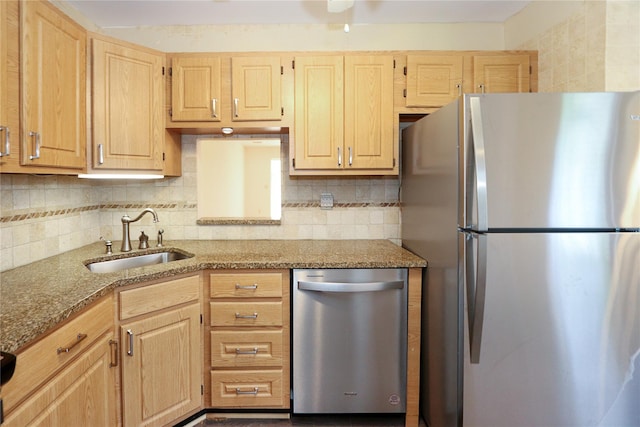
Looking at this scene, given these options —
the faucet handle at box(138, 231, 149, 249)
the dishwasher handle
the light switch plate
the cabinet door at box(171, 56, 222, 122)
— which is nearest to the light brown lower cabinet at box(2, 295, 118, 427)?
the faucet handle at box(138, 231, 149, 249)

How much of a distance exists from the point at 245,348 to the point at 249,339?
2.1 inches

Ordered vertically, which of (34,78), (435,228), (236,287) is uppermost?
(34,78)

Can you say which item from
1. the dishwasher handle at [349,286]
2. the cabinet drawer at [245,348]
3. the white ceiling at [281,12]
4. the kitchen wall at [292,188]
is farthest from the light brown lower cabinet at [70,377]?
the white ceiling at [281,12]

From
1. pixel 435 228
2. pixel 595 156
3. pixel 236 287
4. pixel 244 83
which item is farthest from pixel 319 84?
pixel 595 156

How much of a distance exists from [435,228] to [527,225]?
475 mm

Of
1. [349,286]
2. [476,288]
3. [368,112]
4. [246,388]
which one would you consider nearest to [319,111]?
[368,112]

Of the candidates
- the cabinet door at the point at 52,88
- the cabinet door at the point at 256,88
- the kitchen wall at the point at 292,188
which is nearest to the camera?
the cabinet door at the point at 52,88

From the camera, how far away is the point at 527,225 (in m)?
1.57

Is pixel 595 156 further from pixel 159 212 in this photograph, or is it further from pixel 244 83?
pixel 159 212

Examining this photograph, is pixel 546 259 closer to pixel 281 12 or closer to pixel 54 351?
pixel 54 351

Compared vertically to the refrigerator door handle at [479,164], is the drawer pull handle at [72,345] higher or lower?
lower

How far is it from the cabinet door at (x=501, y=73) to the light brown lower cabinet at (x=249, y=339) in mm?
1679

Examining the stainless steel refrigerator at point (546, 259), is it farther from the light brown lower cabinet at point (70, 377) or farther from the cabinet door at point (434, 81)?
the light brown lower cabinet at point (70, 377)

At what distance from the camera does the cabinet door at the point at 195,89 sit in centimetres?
237
